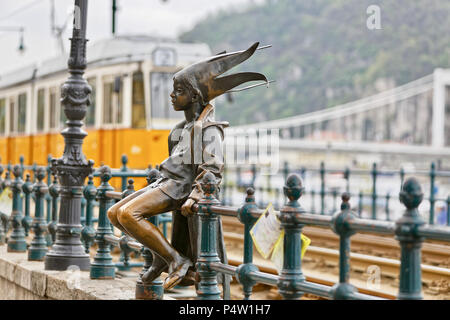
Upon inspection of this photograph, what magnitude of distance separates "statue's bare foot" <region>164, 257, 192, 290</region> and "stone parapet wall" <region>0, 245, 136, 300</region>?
1.92 feet

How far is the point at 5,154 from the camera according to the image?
2281 cm

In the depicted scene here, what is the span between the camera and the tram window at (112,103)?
1600cm

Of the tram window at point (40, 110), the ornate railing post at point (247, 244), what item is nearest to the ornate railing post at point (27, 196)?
the ornate railing post at point (247, 244)

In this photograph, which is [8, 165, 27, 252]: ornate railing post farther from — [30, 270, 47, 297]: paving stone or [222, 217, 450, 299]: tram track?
[222, 217, 450, 299]: tram track

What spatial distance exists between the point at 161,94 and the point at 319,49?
173ft

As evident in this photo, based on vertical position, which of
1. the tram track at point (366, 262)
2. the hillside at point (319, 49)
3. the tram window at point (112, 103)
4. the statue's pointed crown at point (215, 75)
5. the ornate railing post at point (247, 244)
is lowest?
the tram track at point (366, 262)

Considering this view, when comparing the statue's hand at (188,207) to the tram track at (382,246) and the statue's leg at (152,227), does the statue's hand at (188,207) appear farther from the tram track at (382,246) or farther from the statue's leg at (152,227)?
the tram track at (382,246)

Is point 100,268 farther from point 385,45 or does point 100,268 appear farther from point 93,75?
point 385,45

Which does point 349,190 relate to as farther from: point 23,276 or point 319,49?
point 319,49

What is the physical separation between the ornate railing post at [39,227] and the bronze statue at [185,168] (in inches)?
114

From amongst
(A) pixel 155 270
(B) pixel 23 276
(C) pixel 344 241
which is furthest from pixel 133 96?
(C) pixel 344 241

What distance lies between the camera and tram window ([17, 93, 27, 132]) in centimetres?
2069
